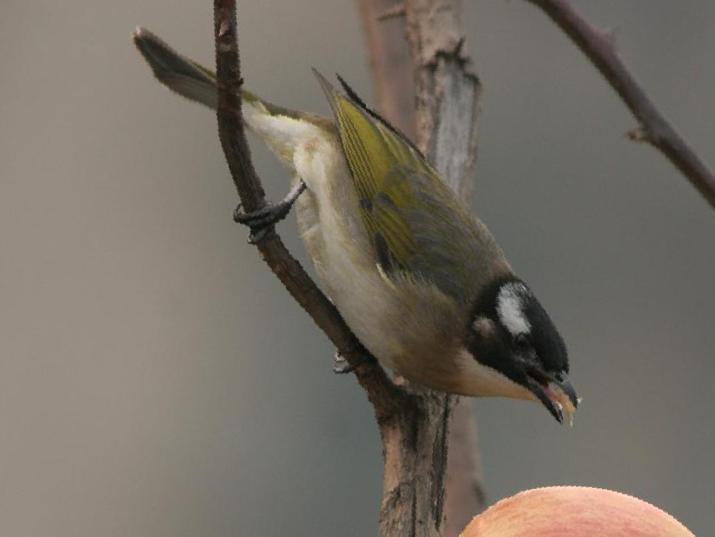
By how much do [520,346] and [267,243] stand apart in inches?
22.9

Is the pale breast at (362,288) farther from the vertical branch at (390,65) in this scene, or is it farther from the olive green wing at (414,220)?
Answer: the vertical branch at (390,65)

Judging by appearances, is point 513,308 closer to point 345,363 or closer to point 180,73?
point 345,363

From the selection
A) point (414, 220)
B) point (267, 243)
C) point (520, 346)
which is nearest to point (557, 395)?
point (520, 346)

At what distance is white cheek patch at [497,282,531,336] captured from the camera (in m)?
2.54

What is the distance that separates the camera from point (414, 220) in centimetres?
276

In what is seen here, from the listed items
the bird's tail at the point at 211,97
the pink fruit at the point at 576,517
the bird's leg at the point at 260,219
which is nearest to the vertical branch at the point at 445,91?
the bird's tail at the point at 211,97

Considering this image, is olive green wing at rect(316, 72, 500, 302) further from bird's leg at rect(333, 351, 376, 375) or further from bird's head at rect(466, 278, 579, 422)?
bird's leg at rect(333, 351, 376, 375)

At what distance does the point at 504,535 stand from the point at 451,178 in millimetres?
1168

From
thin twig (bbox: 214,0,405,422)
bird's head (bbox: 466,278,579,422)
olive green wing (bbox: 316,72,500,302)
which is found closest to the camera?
thin twig (bbox: 214,0,405,422)

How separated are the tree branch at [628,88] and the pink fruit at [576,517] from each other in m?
0.53

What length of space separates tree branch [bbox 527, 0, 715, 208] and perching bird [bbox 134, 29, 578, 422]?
435 millimetres

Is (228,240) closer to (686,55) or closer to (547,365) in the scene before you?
(686,55)

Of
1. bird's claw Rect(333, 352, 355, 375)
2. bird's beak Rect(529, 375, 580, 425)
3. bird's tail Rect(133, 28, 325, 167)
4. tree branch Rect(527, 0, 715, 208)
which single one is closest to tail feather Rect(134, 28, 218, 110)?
bird's tail Rect(133, 28, 325, 167)

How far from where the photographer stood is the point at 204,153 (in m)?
5.79
